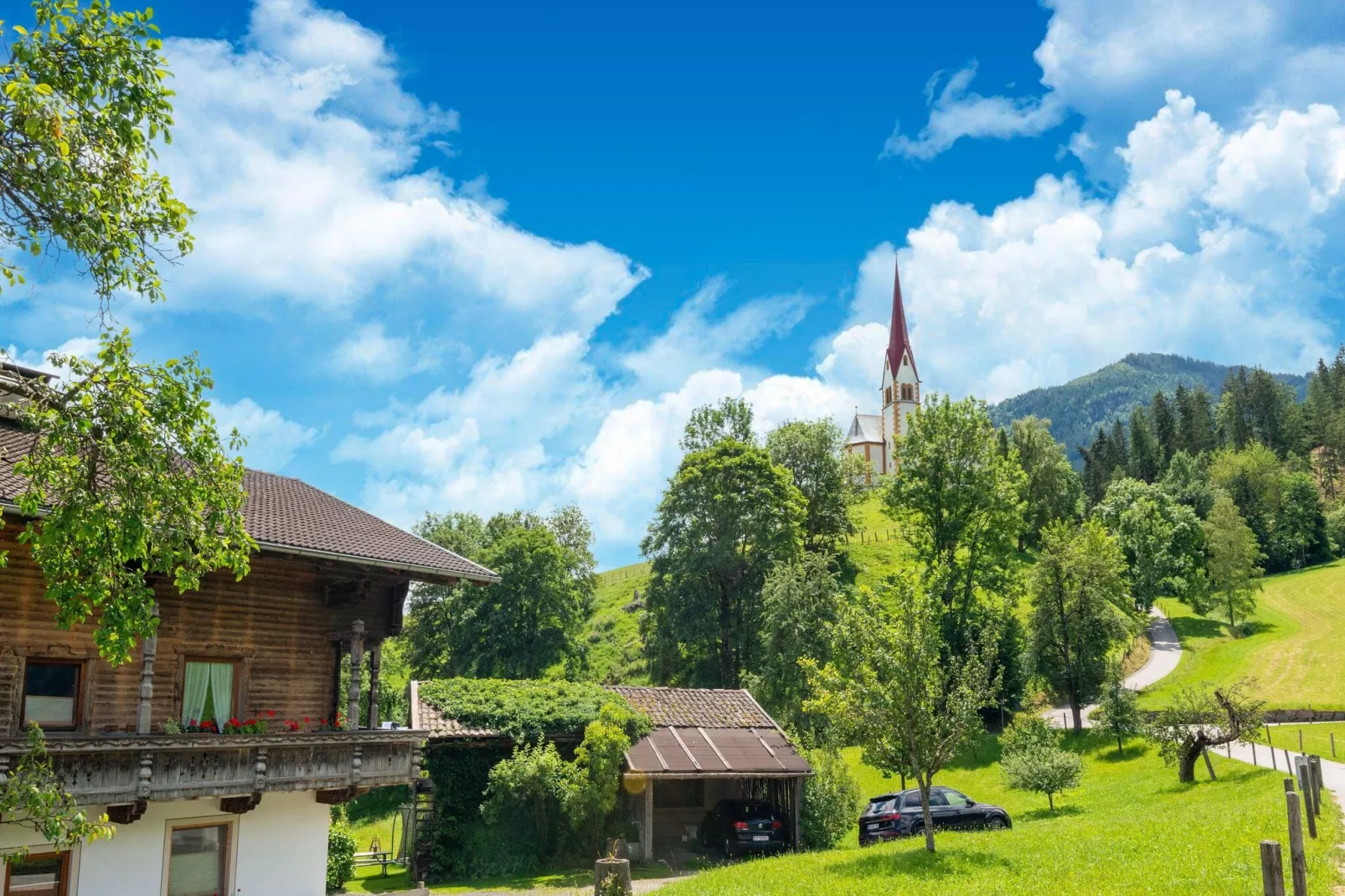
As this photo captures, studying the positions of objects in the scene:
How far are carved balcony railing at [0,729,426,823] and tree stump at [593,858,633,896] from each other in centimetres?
450

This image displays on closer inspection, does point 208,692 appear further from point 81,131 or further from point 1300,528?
point 1300,528

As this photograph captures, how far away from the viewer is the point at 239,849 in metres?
19.2

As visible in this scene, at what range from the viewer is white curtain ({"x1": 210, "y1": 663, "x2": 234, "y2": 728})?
2027cm

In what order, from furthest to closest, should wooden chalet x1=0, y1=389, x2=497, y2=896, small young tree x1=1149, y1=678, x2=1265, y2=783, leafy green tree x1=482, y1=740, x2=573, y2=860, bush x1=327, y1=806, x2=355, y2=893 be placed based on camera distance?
small young tree x1=1149, y1=678, x2=1265, y2=783
leafy green tree x1=482, y1=740, x2=573, y2=860
bush x1=327, y1=806, x2=355, y2=893
wooden chalet x1=0, y1=389, x2=497, y2=896

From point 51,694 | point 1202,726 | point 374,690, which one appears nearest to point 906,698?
point 374,690

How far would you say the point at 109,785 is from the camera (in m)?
16.3

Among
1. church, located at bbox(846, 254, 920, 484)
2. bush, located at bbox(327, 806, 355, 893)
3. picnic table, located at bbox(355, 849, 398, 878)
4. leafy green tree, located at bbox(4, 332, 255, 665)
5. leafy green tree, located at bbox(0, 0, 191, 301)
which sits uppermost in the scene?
church, located at bbox(846, 254, 920, 484)

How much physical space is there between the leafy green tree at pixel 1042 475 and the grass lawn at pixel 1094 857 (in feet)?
196

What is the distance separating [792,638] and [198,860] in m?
29.8

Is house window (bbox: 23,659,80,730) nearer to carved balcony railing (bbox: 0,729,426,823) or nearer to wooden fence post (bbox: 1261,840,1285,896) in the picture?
carved balcony railing (bbox: 0,729,426,823)

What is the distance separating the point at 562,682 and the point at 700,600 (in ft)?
72.6

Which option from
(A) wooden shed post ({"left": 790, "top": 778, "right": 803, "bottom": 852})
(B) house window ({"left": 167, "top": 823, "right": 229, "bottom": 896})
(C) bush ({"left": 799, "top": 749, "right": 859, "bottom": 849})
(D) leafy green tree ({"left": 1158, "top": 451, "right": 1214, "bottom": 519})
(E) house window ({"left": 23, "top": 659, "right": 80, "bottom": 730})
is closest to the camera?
(E) house window ({"left": 23, "top": 659, "right": 80, "bottom": 730})

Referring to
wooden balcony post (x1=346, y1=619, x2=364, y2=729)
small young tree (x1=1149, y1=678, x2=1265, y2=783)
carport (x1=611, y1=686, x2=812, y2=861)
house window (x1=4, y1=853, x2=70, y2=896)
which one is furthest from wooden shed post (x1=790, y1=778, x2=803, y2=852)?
house window (x1=4, y1=853, x2=70, y2=896)

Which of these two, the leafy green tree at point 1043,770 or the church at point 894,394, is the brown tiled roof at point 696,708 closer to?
the leafy green tree at point 1043,770
